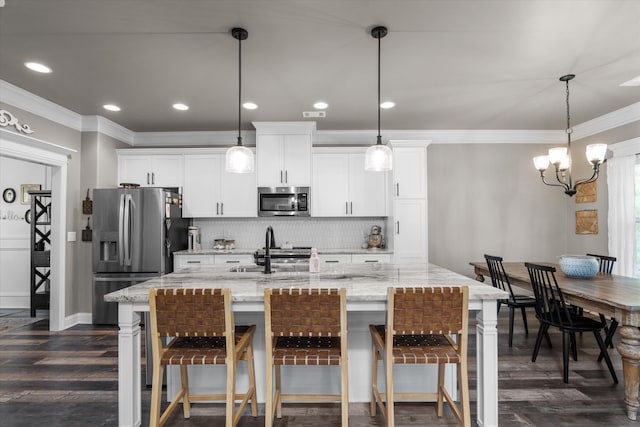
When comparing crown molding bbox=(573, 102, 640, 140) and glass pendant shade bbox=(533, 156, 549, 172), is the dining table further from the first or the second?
crown molding bbox=(573, 102, 640, 140)

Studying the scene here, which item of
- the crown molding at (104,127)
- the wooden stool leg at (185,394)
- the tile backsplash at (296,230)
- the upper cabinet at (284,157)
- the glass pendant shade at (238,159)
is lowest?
the wooden stool leg at (185,394)

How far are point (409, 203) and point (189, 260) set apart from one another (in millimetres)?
3025

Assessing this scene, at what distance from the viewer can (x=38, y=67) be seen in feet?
10.1

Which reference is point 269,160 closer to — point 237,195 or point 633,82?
point 237,195

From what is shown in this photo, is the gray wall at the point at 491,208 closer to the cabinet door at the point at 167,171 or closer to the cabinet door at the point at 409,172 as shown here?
the cabinet door at the point at 409,172

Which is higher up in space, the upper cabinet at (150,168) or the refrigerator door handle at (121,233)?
the upper cabinet at (150,168)

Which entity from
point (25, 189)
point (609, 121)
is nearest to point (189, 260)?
→ point (25, 189)

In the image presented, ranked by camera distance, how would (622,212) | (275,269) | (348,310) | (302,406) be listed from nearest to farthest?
(348,310)
(302,406)
(275,269)
(622,212)

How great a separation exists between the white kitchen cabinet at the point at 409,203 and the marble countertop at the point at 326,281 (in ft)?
5.82

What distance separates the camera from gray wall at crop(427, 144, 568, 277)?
5.33m

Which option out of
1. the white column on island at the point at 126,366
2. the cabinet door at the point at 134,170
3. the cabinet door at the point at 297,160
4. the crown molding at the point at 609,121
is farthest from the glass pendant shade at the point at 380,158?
the cabinet door at the point at 134,170

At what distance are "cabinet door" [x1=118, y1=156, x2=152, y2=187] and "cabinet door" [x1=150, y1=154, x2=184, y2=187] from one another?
0.08 metres

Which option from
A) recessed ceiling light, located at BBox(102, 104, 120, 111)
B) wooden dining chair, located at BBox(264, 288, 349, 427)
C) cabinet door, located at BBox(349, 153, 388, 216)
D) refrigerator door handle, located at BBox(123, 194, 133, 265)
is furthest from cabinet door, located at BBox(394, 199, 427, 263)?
recessed ceiling light, located at BBox(102, 104, 120, 111)

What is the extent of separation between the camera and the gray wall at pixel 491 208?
533 centimetres
